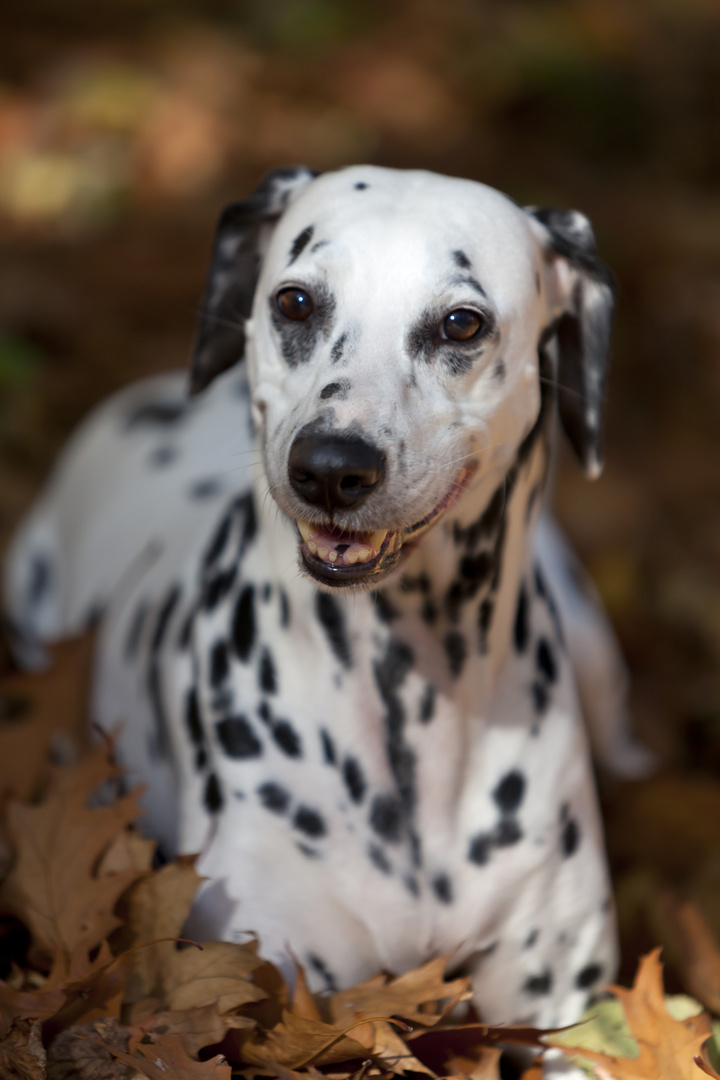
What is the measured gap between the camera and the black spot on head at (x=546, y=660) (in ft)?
7.33

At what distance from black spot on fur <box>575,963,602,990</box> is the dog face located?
930mm

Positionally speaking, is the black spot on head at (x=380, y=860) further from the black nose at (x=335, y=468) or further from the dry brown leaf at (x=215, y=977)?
the black nose at (x=335, y=468)

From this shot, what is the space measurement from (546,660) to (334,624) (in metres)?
0.47

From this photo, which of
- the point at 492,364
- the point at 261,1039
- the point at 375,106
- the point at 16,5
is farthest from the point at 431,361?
the point at 16,5

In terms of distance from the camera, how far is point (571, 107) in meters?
6.69

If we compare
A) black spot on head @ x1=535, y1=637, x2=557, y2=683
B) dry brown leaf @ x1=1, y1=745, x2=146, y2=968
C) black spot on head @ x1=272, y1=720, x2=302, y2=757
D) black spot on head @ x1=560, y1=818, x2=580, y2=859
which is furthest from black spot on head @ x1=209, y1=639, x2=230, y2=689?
black spot on head @ x1=560, y1=818, x2=580, y2=859

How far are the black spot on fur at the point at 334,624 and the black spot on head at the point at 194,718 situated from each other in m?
0.34

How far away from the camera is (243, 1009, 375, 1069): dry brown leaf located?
1.88 metres

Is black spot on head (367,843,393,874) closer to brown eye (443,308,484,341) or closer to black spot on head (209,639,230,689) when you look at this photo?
black spot on head (209,639,230,689)

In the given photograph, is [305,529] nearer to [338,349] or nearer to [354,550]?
[354,550]

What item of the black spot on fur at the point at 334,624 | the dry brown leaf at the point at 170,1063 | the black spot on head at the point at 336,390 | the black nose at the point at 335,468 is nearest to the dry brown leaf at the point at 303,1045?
the dry brown leaf at the point at 170,1063

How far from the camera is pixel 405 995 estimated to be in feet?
6.47

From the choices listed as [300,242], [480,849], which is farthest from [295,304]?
[480,849]

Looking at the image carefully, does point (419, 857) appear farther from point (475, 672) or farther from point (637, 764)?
point (637, 764)
